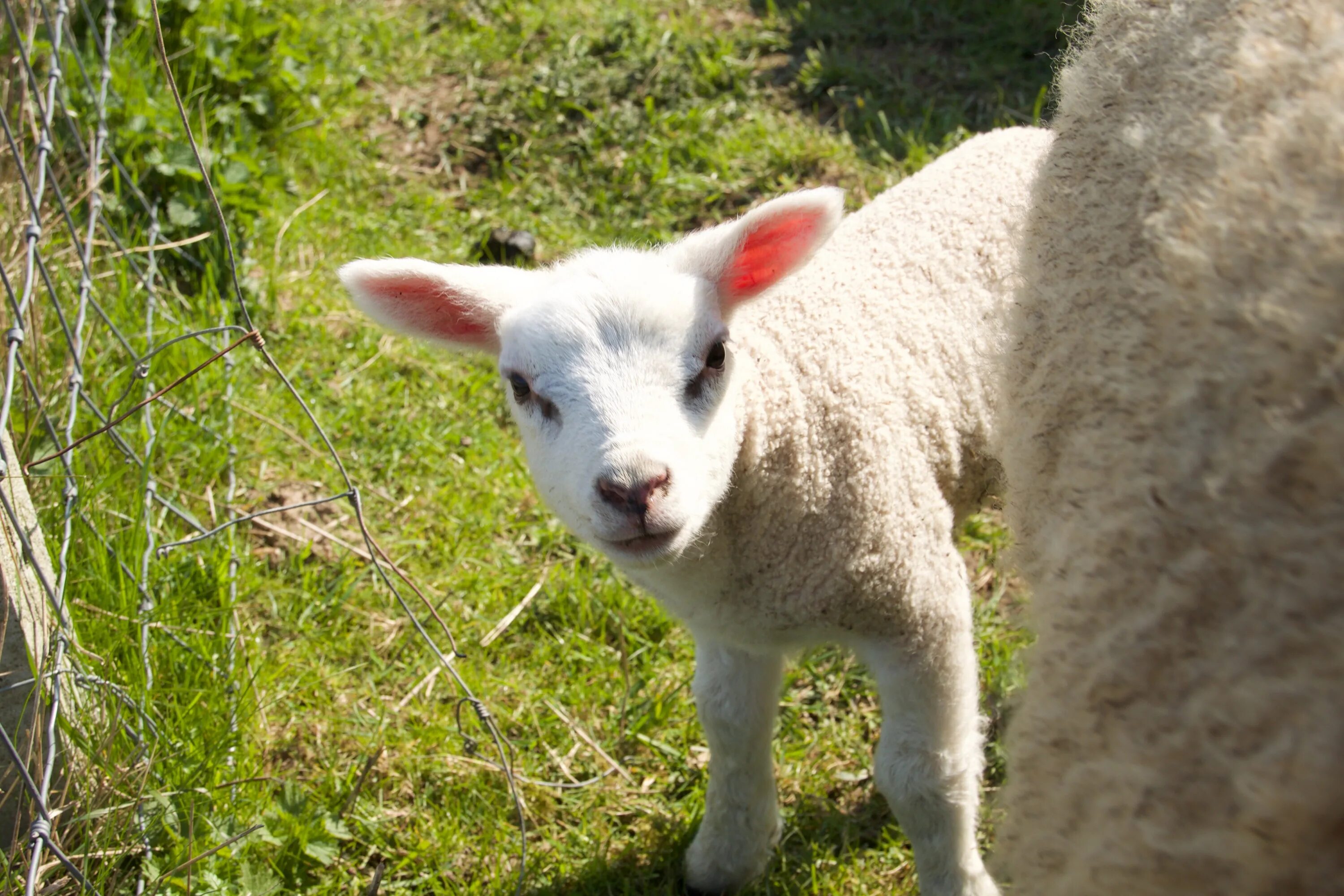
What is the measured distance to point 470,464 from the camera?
3.99m

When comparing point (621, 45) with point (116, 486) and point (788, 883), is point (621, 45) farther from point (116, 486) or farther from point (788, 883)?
point (788, 883)

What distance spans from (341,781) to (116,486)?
1.14 meters

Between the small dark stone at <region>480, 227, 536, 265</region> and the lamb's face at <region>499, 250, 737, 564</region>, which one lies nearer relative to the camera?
the lamb's face at <region>499, 250, 737, 564</region>

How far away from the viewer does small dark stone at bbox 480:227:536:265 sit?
15.0 feet

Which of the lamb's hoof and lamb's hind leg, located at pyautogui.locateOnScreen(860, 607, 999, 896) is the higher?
lamb's hind leg, located at pyautogui.locateOnScreen(860, 607, 999, 896)

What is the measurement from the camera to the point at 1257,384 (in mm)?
1028

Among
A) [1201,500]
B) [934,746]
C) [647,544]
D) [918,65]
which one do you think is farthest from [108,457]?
[918,65]

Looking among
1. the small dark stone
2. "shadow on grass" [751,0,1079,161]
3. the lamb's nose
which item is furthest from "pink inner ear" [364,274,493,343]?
"shadow on grass" [751,0,1079,161]

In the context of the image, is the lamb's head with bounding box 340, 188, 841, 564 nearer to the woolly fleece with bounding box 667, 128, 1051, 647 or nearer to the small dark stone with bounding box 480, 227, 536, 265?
A: the woolly fleece with bounding box 667, 128, 1051, 647

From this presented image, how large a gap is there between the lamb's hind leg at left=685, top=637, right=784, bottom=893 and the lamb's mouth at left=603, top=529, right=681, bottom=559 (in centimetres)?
59

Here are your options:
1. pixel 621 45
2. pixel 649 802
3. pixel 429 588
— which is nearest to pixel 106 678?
pixel 429 588

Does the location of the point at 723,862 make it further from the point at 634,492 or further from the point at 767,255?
the point at 767,255

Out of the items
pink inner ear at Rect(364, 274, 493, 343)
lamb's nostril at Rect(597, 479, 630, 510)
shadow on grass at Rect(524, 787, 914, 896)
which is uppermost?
pink inner ear at Rect(364, 274, 493, 343)

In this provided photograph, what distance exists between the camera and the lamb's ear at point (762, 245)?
2.39 m
